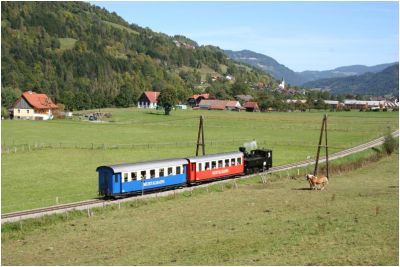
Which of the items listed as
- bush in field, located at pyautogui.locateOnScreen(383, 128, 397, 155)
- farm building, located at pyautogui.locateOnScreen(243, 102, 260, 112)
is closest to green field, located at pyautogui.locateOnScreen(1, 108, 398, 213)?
bush in field, located at pyautogui.locateOnScreen(383, 128, 397, 155)

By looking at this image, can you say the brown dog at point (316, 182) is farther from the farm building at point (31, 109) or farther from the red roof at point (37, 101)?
the red roof at point (37, 101)

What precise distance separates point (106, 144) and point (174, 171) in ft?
129

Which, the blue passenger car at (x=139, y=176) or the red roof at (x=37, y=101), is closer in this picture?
the blue passenger car at (x=139, y=176)

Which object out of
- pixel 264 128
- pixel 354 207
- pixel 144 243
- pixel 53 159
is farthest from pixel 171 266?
pixel 264 128

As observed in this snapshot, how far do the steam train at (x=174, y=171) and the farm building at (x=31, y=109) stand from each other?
320 ft

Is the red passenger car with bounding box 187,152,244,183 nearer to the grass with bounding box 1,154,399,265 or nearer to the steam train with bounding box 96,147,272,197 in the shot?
the steam train with bounding box 96,147,272,197

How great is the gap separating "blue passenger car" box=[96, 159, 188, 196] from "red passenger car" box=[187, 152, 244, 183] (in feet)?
4.34

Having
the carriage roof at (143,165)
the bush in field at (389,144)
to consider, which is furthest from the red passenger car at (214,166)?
the bush in field at (389,144)

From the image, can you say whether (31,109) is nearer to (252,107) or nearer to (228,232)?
(252,107)

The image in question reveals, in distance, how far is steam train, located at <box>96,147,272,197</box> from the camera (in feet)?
137

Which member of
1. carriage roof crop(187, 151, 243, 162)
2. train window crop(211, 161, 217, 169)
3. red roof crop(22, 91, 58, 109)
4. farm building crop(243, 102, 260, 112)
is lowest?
train window crop(211, 161, 217, 169)

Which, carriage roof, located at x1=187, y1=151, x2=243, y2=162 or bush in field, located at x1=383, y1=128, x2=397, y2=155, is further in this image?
bush in field, located at x1=383, y1=128, x2=397, y2=155

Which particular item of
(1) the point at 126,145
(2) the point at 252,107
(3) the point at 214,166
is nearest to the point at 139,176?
(3) the point at 214,166

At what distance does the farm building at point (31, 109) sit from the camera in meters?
142
